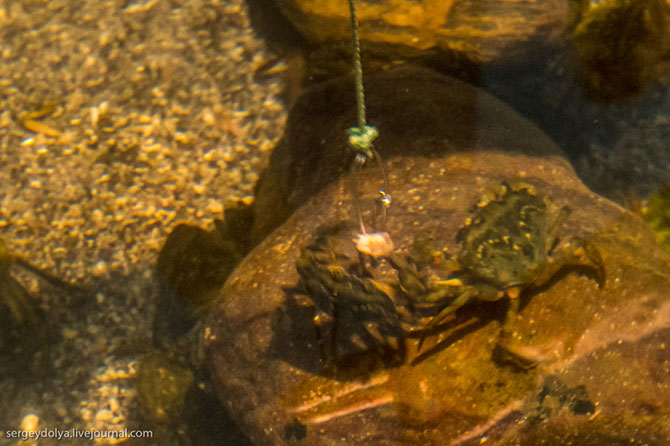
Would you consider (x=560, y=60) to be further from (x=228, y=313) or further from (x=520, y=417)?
(x=228, y=313)

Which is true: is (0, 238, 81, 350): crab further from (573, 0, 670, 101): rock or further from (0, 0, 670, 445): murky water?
(573, 0, 670, 101): rock

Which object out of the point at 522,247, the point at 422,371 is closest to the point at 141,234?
the point at 422,371

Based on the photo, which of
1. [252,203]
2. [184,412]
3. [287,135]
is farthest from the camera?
[252,203]

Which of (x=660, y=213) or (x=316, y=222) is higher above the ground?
(x=660, y=213)

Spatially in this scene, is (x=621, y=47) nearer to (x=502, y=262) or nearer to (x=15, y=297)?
(x=502, y=262)

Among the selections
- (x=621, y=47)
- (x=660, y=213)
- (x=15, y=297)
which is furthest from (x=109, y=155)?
(x=660, y=213)
